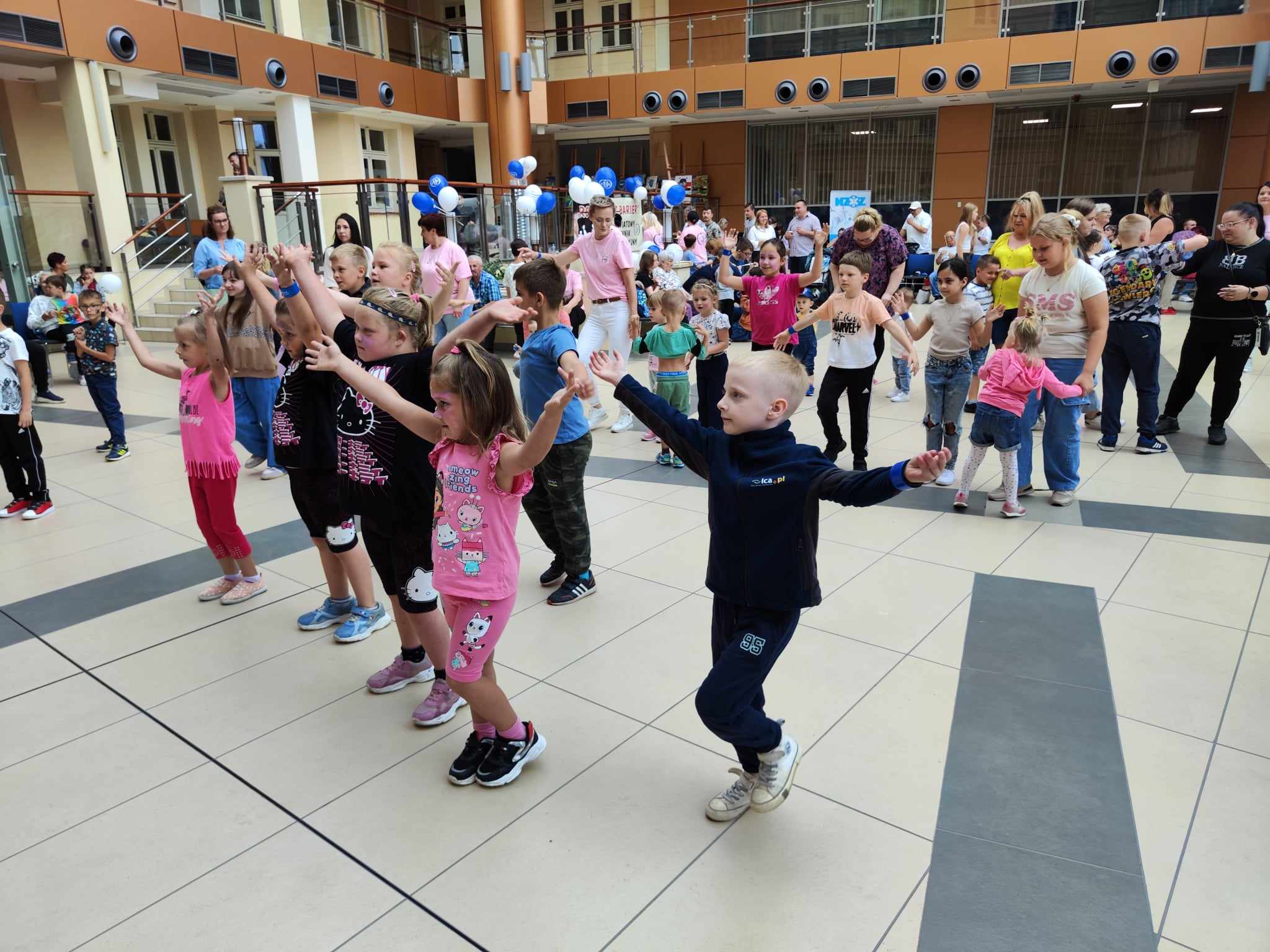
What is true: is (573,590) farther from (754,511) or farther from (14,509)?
(14,509)

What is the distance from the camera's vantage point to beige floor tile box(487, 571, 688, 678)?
148 inches

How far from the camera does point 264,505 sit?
607 centimetres

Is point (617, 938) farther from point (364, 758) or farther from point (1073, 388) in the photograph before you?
point (1073, 388)

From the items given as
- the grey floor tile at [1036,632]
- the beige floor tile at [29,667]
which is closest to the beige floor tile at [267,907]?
the beige floor tile at [29,667]

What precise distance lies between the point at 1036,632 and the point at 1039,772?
3.66 feet

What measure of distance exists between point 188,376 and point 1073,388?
202 inches

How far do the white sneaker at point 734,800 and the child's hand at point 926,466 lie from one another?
1199 mm

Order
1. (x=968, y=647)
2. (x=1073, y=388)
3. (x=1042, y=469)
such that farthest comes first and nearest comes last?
(x=1042, y=469)
(x=1073, y=388)
(x=968, y=647)

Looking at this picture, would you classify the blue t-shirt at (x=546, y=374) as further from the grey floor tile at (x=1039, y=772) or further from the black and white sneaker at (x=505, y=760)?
the grey floor tile at (x=1039, y=772)

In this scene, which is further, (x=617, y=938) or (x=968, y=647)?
(x=968, y=647)

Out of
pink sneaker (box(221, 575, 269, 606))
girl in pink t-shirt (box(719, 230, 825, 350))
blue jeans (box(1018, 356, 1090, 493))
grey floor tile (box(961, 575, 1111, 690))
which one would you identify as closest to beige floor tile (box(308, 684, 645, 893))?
grey floor tile (box(961, 575, 1111, 690))

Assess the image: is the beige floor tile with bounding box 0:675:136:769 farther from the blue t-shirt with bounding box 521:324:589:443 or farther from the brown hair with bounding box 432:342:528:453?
the blue t-shirt with bounding box 521:324:589:443

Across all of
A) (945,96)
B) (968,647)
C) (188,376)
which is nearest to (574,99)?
(945,96)

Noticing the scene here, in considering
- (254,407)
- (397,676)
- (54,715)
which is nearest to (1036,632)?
(397,676)
